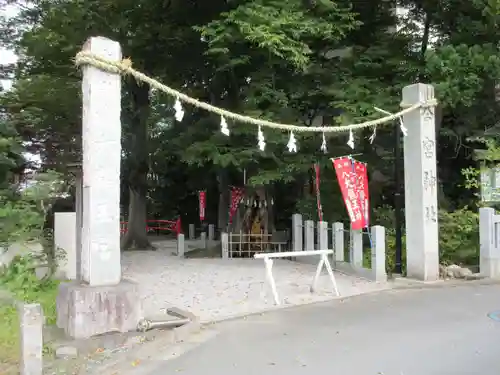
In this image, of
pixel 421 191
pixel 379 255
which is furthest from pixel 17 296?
pixel 421 191

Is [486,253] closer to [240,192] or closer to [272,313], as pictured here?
[272,313]

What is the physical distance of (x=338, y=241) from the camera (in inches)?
538

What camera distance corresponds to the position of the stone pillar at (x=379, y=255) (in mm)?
11758

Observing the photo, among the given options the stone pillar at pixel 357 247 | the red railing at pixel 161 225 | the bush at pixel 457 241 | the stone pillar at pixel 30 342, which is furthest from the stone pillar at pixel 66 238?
the red railing at pixel 161 225

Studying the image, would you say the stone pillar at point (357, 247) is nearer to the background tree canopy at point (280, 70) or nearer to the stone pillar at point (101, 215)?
the background tree canopy at point (280, 70)

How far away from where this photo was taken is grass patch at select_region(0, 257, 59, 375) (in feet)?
21.8

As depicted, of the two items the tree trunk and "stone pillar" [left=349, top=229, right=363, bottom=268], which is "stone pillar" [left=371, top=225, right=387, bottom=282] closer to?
"stone pillar" [left=349, top=229, right=363, bottom=268]

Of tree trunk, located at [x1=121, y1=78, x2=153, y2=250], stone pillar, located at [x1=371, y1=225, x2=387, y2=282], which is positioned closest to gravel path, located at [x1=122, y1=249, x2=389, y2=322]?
stone pillar, located at [x1=371, y1=225, x2=387, y2=282]

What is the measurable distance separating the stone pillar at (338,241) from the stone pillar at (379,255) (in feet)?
5.92

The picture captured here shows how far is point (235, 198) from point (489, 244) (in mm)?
9948

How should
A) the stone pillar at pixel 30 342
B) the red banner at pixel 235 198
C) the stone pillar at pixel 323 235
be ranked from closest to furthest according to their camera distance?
1. the stone pillar at pixel 30 342
2. the stone pillar at pixel 323 235
3. the red banner at pixel 235 198

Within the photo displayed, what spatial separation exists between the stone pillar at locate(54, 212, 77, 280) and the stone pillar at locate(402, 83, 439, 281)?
7422 mm

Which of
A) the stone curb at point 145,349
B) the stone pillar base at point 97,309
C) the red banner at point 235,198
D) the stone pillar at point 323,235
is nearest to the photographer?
the stone curb at point 145,349

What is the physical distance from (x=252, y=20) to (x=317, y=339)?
26.6 feet
